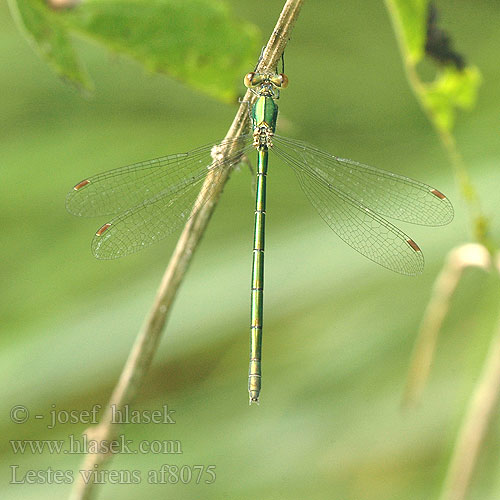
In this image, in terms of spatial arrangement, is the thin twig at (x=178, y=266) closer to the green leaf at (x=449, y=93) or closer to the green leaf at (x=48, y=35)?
the green leaf at (x=48, y=35)

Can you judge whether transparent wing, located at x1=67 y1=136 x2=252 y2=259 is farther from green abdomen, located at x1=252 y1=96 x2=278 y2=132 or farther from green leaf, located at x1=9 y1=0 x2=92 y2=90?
green leaf, located at x1=9 y1=0 x2=92 y2=90

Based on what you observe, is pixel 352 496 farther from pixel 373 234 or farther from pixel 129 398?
pixel 129 398

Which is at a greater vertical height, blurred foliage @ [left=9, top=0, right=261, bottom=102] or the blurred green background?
the blurred green background

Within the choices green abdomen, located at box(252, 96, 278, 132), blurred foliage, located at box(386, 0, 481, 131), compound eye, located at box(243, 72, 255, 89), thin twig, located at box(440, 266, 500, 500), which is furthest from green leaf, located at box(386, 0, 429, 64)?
thin twig, located at box(440, 266, 500, 500)

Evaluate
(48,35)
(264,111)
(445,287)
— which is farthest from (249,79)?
(445,287)

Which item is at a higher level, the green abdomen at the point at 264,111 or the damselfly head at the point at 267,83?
the green abdomen at the point at 264,111

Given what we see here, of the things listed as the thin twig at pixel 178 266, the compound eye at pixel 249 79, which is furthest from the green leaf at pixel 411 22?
the compound eye at pixel 249 79
